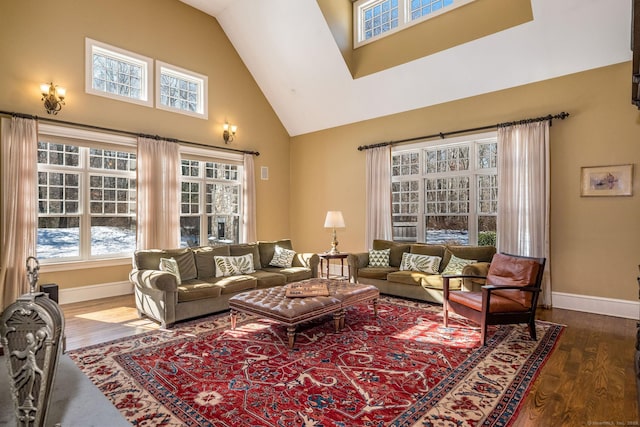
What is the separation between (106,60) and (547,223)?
731 cm

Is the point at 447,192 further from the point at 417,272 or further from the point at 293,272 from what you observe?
the point at 293,272

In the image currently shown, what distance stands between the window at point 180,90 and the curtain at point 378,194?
3522 millimetres

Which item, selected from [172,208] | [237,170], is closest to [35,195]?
[172,208]

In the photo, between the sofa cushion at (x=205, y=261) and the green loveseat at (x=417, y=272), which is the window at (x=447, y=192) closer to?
the green loveseat at (x=417, y=272)

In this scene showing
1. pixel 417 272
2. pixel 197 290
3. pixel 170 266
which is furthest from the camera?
pixel 417 272

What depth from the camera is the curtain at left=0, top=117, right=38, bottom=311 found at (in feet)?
15.4

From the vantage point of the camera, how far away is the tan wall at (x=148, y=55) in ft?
16.2

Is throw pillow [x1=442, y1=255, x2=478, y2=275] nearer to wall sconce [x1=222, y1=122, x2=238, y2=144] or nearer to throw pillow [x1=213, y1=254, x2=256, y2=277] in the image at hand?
throw pillow [x1=213, y1=254, x2=256, y2=277]

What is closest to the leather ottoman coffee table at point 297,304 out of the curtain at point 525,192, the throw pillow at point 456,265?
the throw pillow at point 456,265

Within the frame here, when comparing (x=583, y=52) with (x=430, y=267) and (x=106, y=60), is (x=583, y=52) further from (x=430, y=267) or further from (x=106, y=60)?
(x=106, y=60)

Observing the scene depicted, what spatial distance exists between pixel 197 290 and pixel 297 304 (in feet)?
4.92

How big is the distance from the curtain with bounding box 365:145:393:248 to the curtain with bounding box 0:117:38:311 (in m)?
5.42

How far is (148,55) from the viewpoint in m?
6.17

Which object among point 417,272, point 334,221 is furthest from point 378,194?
point 417,272
